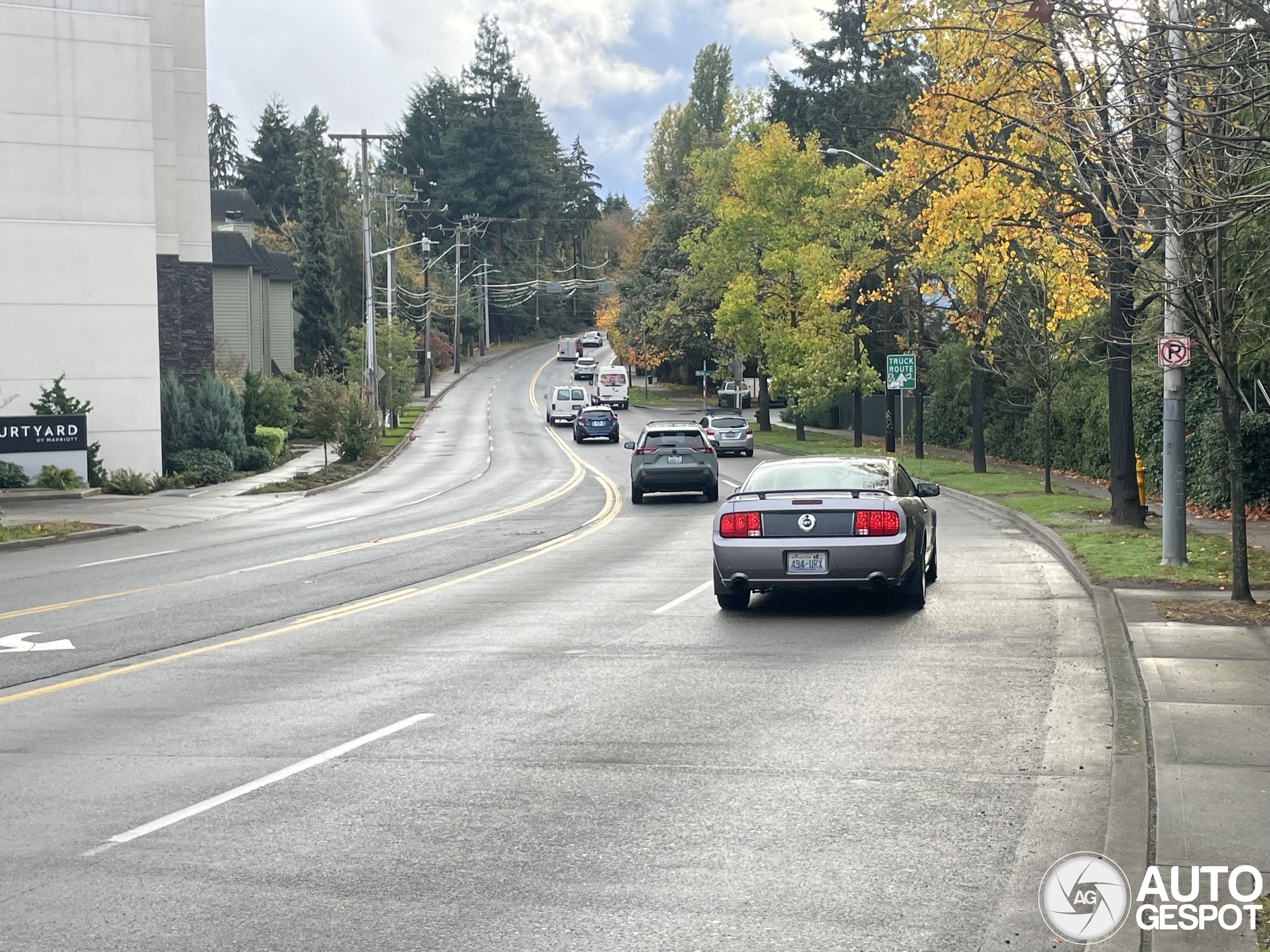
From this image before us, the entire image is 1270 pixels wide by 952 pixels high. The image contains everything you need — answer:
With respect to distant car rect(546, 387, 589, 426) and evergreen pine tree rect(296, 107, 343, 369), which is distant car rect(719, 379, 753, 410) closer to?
distant car rect(546, 387, 589, 426)

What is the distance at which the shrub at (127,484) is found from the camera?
36250 millimetres

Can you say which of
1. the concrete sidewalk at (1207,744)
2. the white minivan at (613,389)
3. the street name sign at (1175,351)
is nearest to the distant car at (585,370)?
the white minivan at (613,389)

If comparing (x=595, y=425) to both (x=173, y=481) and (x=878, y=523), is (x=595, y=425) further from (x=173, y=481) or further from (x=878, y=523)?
(x=878, y=523)

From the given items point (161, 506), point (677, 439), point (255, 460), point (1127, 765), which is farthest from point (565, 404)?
point (1127, 765)

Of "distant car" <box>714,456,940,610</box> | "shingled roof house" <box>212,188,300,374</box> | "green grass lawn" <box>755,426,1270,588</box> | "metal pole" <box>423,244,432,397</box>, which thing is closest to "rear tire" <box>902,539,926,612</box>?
"distant car" <box>714,456,940,610</box>

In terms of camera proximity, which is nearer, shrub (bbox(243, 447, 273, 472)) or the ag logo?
the ag logo

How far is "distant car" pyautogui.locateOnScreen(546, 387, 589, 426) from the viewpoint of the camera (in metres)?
73.0

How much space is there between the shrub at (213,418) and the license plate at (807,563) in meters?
31.1

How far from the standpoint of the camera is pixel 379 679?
35.8 feet

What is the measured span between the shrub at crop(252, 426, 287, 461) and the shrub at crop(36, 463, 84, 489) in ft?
38.7

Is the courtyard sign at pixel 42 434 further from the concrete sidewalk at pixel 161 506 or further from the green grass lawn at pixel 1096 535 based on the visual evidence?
the green grass lawn at pixel 1096 535

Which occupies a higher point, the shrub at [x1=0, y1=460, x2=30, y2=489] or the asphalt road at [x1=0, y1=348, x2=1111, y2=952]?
the shrub at [x1=0, y1=460, x2=30, y2=489]

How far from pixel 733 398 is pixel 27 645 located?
72906 mm

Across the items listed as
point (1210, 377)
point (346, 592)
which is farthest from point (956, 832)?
point (1210, 377)
